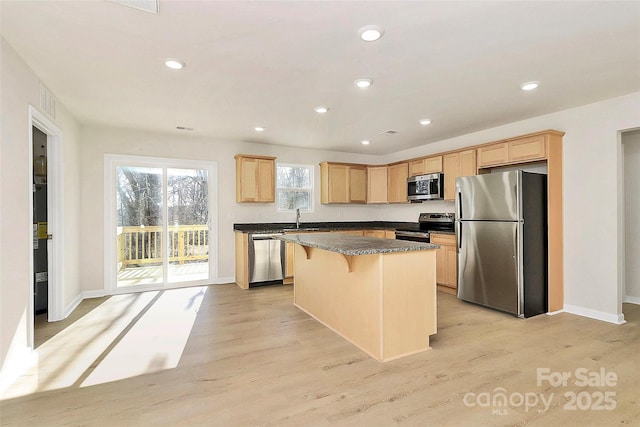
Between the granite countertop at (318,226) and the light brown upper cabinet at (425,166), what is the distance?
994 millimetres

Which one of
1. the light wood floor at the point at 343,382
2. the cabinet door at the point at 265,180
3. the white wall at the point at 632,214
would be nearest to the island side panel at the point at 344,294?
the light wood floor at the point at 343,382

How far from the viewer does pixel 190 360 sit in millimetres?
2600

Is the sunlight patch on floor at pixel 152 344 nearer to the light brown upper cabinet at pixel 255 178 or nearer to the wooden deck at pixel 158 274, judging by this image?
the wooden deck at pixel 158 274

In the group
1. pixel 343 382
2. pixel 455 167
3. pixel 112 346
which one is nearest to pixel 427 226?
pixel 455 167

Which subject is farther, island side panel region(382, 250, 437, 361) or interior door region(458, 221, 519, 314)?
interior door region(458, 221, 519, 314)

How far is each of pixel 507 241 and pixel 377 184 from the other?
301 centimetres

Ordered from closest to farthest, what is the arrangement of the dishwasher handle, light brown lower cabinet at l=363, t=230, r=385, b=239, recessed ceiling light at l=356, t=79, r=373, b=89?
recessed ceiling light at l=356, t=79, r=373, b=89
the dishwasher handle
light brown lower cabinet at l=363, t=230, r=385, b=239

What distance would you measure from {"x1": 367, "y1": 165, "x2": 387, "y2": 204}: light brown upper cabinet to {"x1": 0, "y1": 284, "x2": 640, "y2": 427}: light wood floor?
129 inches

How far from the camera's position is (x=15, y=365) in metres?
2.38

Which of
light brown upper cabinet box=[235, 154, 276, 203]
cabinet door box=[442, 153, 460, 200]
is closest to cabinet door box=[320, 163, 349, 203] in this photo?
light brown upper cabinet box=[235, 154, 276, 203]

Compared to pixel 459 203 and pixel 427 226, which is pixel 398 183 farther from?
pixel 459 203

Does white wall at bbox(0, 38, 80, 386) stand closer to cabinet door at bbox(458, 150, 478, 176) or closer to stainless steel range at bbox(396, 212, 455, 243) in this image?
stainless steel range at bbox(396, 212, 455, 243)

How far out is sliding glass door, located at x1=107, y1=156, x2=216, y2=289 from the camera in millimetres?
4773

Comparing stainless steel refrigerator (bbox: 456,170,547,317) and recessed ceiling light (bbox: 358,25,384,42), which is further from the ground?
recessed ceiling light (bbox: 358,25,384,42)
